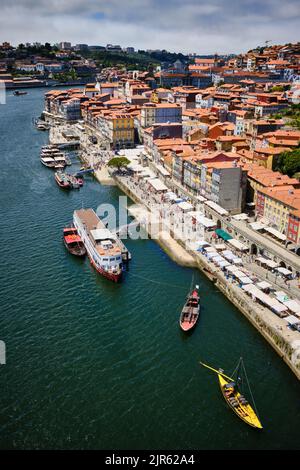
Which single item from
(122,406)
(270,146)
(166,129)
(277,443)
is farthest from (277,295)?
(166,129)

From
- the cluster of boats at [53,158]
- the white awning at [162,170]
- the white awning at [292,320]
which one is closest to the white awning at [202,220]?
the white awning at [162,170]

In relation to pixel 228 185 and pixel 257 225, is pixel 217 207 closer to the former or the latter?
pixel 228 185

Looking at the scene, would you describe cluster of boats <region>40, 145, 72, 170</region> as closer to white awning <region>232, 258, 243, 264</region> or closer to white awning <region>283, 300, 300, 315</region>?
white awning <region>232, 258, 243, 264</region>

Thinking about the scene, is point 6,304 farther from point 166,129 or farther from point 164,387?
point 166,129

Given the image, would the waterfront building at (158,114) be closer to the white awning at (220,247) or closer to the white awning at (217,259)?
the white awning at (220,247)

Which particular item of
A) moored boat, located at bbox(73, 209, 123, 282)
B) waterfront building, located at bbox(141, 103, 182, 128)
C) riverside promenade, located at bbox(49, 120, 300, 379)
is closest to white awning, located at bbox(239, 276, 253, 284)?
riverside promenade, located at bbox(49, 120, 300, 379)

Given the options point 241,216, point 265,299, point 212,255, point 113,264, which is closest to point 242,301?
point 265,299
